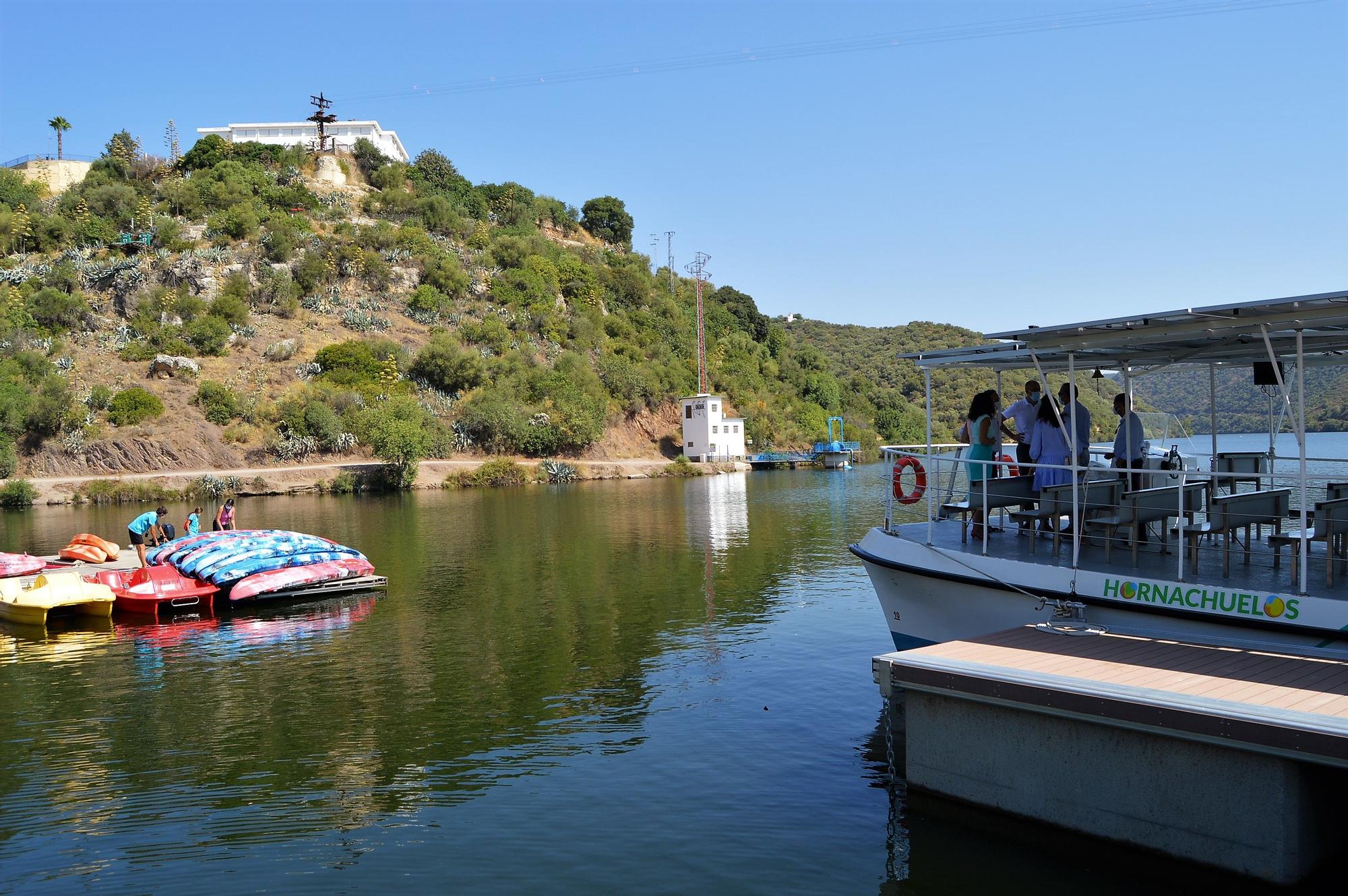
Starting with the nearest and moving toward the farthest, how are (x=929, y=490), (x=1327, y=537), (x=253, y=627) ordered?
(x=1327, y=537) → (x=929, y=490) → (x=253, y=627)

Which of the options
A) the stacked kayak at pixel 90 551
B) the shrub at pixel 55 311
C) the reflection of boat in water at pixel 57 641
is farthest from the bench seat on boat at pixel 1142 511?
the shrub at pixel 55 311

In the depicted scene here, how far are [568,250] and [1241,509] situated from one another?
103 m

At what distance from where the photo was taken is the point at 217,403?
6350cm

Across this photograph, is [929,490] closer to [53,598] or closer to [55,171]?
[53,598]

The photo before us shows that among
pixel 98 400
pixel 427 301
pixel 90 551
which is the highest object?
pixel 427 301

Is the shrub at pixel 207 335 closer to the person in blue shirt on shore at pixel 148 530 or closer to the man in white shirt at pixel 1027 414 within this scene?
the person in blue shirt on shore at pixel 148 530

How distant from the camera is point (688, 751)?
11273mm

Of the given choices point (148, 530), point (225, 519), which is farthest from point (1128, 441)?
point (148, 530)

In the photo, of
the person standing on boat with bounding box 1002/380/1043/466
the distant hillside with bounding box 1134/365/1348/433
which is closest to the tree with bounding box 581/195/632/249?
the distant hillside with bounding box 1134/365/1348/433

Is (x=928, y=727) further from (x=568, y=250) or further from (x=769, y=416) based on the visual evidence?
(x=568, y=250)

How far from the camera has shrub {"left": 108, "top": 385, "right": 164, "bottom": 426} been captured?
60.3 meters

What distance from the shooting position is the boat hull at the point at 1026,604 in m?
9.06

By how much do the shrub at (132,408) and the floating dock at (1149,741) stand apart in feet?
203

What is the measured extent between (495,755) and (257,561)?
1264 cm
